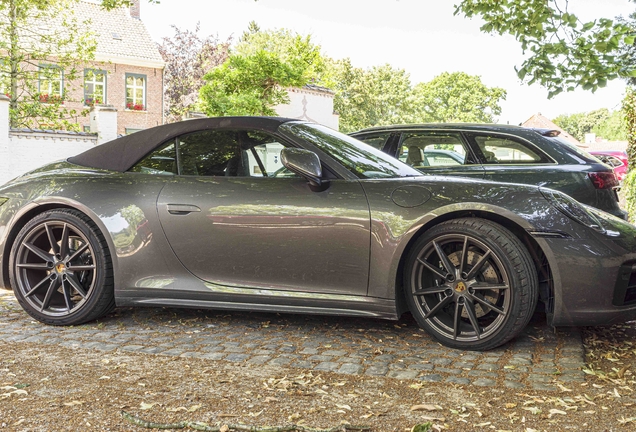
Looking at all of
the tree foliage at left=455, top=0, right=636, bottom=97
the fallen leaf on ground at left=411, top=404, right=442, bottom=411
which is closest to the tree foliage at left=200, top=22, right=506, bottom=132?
the tree foliage at left=455, top=0, right=636, bottom=97

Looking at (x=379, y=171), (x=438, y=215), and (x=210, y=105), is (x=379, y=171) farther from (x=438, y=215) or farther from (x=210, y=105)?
(x=210, y=105)

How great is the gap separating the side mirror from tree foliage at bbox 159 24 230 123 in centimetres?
3970

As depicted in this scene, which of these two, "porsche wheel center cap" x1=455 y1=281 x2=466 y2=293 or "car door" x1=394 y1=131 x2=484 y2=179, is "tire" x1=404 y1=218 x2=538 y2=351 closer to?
"porsche wheel center cap" x1=455 y1=281 x2=466 y2=293

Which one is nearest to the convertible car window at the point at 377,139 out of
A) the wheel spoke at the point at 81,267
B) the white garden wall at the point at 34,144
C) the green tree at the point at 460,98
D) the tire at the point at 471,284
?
the tire at the point at 471,284

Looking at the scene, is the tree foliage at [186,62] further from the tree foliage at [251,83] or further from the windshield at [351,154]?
the windshield at [351,154]

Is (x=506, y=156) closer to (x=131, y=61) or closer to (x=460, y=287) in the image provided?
(x=460, y=287)

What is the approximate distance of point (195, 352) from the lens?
429 centimetres

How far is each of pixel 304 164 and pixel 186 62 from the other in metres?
41.0

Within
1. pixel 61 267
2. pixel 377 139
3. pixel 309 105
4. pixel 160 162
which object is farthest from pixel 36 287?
pixel 309 105

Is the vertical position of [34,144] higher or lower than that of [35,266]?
higher

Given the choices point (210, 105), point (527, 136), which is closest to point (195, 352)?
point (527, 136)

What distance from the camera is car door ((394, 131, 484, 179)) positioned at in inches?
293

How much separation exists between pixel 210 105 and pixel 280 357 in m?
16.8

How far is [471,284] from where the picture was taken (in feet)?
13.7
